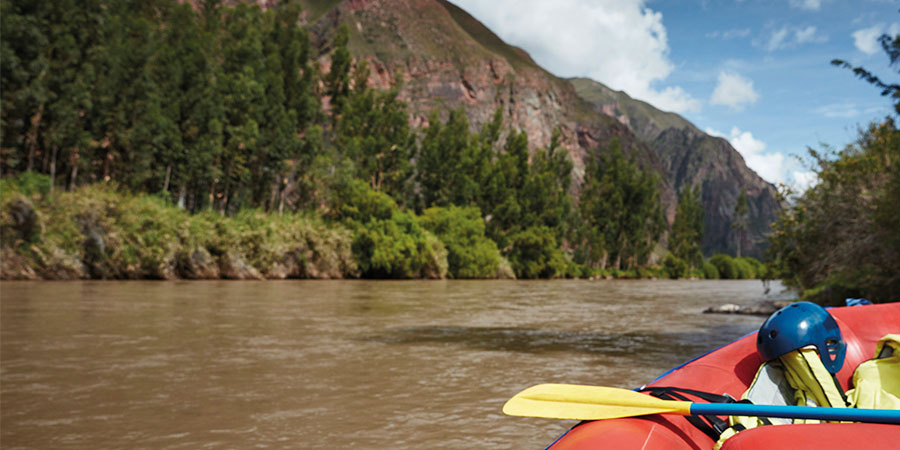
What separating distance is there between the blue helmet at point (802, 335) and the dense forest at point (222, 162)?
23.0 metres

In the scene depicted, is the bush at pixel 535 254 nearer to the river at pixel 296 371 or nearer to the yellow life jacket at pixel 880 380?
the river at pixel 296 371

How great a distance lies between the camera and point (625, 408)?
6.03ft

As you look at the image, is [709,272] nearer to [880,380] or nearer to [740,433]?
[880,380]

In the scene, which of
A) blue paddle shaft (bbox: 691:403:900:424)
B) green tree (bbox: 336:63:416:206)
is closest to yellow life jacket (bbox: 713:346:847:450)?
blue paddle shaft (bbox: 691:403:900:424)

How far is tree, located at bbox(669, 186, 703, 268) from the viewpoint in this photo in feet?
206

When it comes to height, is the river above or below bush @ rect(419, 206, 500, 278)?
below

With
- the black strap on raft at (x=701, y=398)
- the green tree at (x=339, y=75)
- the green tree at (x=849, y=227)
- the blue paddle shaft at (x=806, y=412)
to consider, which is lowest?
the black strap on raft at (x=701, y=398)

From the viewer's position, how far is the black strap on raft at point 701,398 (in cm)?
197

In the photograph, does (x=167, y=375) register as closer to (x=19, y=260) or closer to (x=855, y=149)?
(x=855, y=149)

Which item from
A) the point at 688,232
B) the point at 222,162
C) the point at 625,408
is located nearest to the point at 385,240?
the point at 222,162

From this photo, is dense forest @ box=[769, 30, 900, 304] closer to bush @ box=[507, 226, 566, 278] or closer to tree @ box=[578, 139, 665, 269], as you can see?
bush @ box=[507, 226, 566, 278]

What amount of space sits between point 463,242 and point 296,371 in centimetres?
3264

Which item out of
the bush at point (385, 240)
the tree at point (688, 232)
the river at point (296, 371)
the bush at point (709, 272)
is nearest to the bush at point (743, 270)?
the bush at point (709, 272)

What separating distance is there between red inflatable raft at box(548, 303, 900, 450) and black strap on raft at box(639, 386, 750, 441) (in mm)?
29
